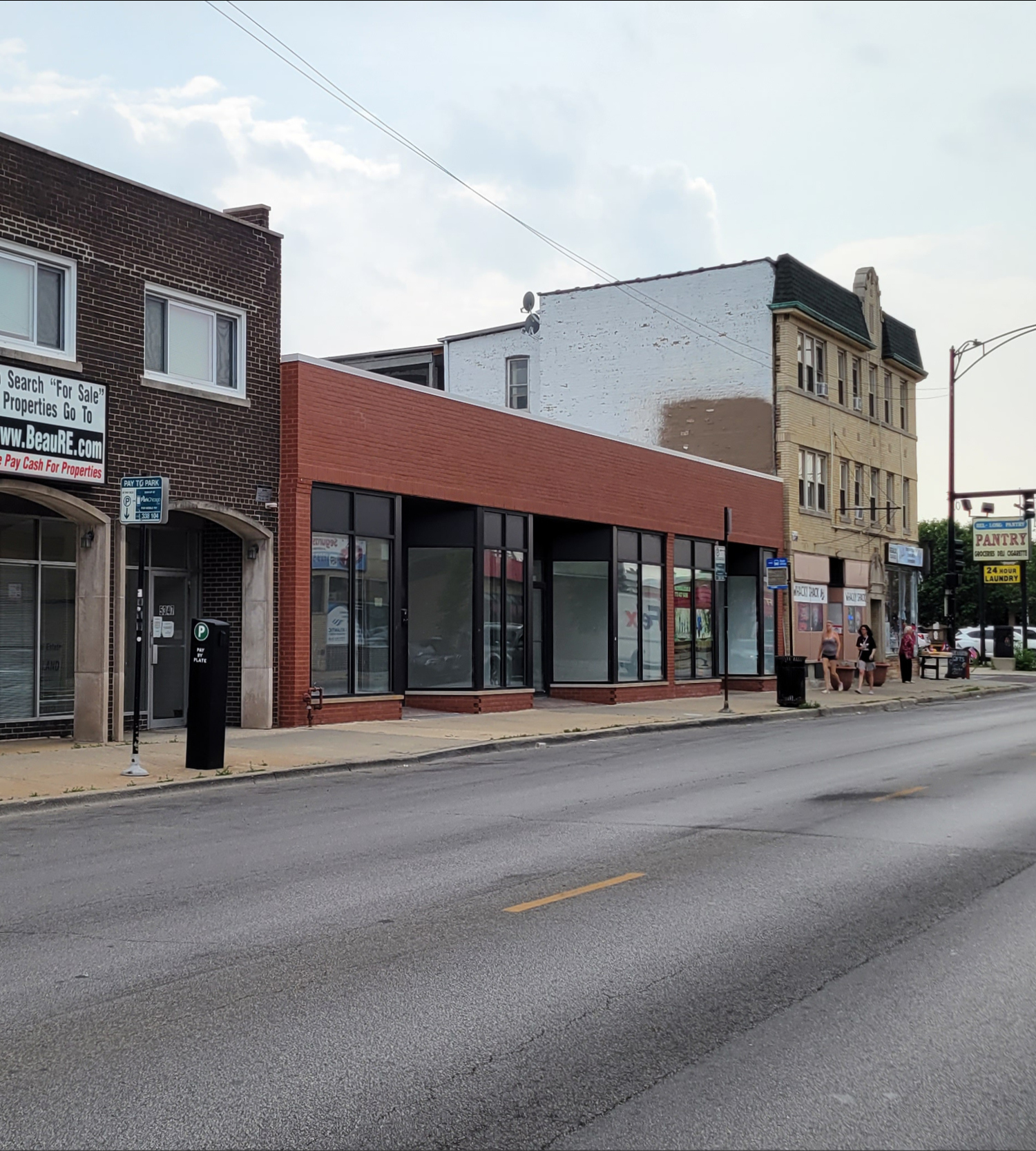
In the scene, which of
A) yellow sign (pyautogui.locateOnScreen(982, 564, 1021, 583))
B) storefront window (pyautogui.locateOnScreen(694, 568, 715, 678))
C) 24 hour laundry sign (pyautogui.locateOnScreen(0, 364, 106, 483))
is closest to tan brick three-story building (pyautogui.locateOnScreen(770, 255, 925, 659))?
yellow sign (pyautogui.locateOnScreen(982, 564, 1021, 583))

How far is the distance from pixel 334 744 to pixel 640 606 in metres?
13.4

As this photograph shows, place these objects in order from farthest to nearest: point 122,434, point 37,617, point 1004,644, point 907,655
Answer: point 1004,644, point 907,655, point 37,617, point 122,434

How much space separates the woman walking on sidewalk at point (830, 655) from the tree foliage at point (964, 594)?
177 feet

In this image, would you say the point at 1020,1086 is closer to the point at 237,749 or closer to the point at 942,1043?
the point at 942,1043

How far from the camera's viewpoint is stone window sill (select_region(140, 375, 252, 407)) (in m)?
18.6

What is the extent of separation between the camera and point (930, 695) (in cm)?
3350

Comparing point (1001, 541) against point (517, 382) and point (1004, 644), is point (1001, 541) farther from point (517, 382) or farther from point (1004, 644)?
point (517, 382)

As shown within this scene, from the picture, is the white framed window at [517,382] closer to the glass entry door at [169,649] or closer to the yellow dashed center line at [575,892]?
the glass entry door at [169,649]

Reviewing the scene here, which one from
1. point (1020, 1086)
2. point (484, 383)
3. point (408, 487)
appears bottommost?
point (1020, 1086)

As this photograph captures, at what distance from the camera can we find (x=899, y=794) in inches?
508

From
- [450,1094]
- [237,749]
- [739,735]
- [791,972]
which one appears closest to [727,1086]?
[450,1094]

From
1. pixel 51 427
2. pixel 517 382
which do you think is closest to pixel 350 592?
pixel 51 427

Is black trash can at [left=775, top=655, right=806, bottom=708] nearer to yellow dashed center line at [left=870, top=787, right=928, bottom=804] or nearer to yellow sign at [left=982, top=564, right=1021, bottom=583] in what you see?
yellow dashed center line at [left=870, top=787, right=928, bottom=804]

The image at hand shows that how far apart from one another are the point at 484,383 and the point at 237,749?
28553 millimetres
